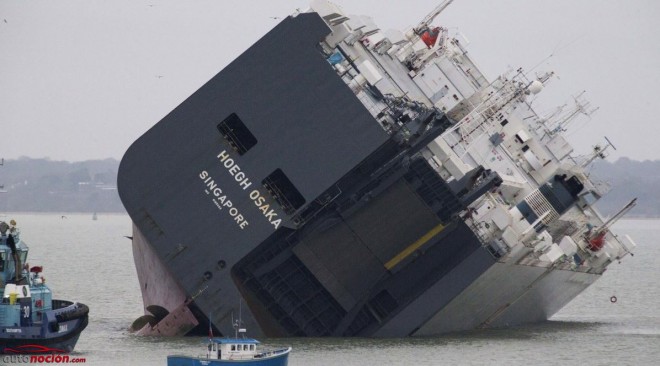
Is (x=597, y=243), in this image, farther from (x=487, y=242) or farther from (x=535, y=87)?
(x=487, y=242)

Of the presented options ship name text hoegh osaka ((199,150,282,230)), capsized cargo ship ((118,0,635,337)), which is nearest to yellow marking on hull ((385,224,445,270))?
capsized cargo ship ((118,0,635,337))

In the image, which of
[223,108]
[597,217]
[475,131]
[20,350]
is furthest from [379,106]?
[597,217]

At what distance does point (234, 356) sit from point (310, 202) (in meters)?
6.58

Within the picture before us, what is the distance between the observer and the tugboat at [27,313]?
36.9m

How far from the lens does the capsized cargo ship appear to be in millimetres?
39750

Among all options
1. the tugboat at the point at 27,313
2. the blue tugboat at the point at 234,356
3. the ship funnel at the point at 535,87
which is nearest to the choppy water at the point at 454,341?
the tugboat at the point at 27,313

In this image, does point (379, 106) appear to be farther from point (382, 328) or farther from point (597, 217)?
point (597, 217)

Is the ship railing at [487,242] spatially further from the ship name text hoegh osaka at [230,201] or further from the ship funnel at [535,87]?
the ship funnel at [535,87]

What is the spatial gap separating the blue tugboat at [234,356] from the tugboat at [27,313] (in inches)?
181

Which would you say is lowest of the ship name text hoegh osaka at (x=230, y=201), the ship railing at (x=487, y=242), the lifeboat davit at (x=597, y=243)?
the lifeboat davit at (x=597, y=243)

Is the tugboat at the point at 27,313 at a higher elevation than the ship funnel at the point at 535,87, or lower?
higher

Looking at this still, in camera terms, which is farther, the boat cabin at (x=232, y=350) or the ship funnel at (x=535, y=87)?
the ship funnel at (x=535, y=87)

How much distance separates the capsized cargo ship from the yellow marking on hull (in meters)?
0.03

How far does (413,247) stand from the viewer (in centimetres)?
4047
